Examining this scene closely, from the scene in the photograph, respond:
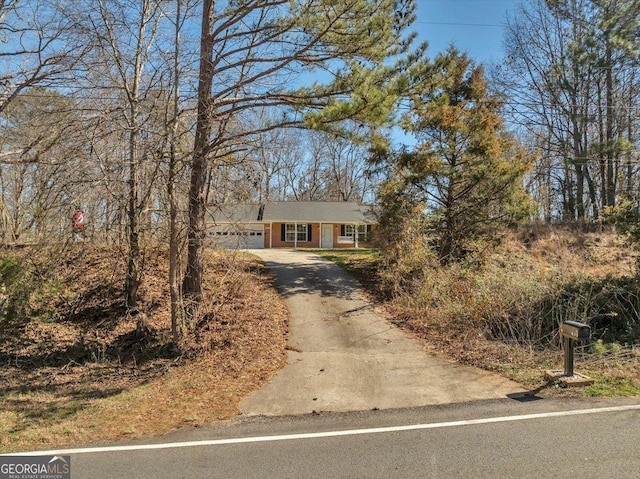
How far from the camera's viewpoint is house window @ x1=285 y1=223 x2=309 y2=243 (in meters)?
30.0

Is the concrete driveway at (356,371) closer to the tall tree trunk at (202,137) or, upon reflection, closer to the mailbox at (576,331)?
the mailbox at (576,331)

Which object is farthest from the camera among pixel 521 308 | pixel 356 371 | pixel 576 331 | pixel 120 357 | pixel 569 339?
pixel 521 308

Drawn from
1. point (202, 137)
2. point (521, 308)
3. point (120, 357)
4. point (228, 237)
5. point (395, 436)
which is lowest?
point (120, 357)

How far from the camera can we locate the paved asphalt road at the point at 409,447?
372 centimetres

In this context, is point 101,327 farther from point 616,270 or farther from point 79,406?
point 616,270

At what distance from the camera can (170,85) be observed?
321 inches

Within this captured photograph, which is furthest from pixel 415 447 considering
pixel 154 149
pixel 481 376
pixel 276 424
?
pixel 154 149

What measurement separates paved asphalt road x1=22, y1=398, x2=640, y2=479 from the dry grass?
0.84m

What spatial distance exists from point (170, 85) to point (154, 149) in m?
1.43

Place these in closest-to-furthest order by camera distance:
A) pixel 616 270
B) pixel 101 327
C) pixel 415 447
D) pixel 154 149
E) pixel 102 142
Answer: pixel 415 447, pixel 154 149, pixel 102 142, pixel 101 327, pixel 616 270

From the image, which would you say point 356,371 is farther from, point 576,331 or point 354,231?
point 354,231

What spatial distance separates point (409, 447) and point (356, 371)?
2.80 metres

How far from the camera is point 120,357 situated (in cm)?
873

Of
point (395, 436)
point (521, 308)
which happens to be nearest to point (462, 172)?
point (521, 308)
